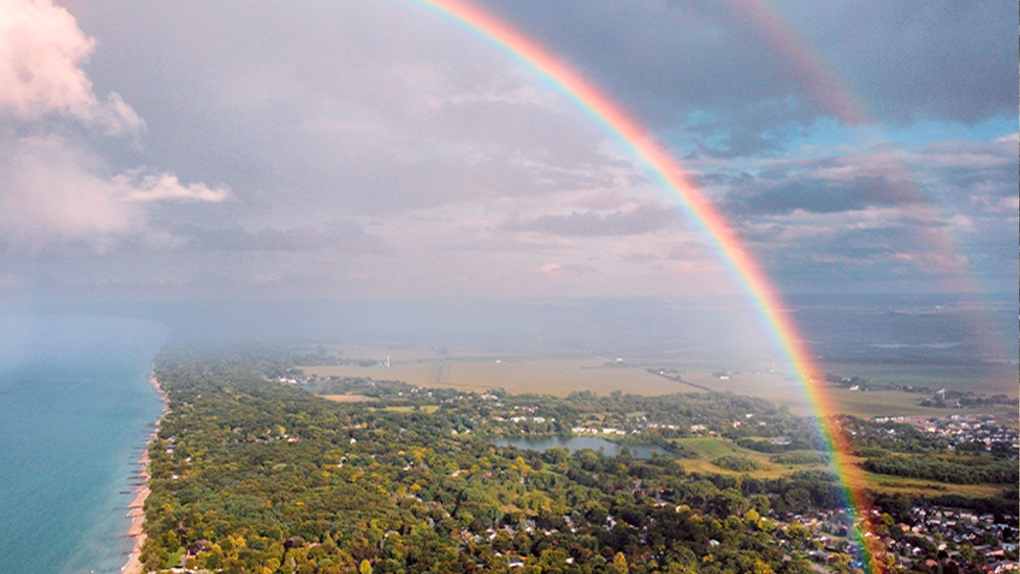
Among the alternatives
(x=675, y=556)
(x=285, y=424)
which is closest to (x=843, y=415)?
(x=675, y=556)

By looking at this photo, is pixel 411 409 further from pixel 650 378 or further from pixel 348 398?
pixel 650 378

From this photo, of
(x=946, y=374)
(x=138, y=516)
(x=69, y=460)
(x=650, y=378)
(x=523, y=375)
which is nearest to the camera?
(x=138, y=516)

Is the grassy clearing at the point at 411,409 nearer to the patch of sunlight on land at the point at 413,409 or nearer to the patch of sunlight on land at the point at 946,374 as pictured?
the patch of sunlight on land at the point at 413,409

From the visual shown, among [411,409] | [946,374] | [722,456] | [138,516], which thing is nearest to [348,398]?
[411,409]

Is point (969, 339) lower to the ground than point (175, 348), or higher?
higher

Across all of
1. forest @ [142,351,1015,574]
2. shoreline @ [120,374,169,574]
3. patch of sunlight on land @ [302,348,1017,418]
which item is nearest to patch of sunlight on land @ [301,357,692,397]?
patch of sunlight on land @ [302,348,1017,418]

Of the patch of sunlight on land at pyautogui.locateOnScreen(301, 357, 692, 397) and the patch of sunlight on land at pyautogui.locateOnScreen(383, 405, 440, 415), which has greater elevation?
the patch of sunlight on land at pyautogui.locateOnScreen(301, 357, 692, 397)

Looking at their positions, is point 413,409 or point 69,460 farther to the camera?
point 413,409

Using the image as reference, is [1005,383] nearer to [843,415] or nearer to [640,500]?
[843,415]

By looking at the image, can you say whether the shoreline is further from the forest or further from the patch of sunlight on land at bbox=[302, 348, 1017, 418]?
the patch of sunlight on land at bbox=[302, 348, 1017, 418]
